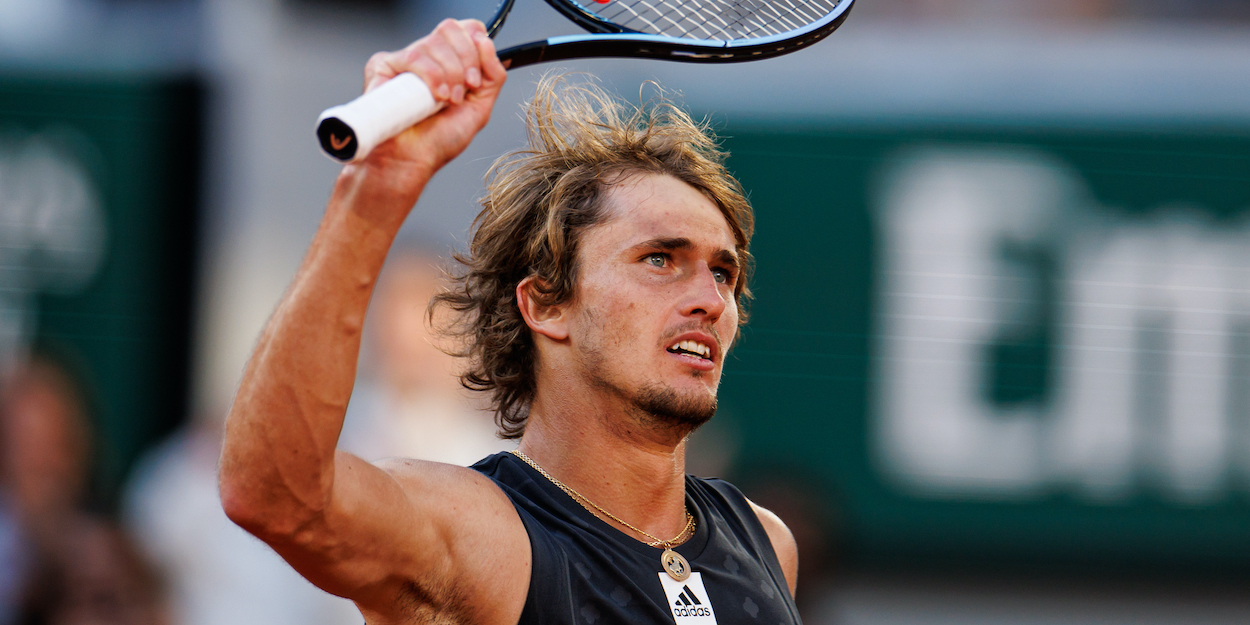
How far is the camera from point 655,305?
2.95 metres

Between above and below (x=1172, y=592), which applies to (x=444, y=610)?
Answer: above

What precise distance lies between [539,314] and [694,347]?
0.46m

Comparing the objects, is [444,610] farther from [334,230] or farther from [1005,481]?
[1005,481]

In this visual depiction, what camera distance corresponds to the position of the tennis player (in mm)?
2127

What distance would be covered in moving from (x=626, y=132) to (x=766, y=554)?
1237 mm

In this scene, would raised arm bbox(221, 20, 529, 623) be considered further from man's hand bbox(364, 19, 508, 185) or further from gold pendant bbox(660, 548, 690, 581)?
gold pendant bbox(660, 548, 690, 581)

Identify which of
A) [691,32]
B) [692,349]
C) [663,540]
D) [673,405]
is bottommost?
[663,540]

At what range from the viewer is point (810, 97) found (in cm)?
895

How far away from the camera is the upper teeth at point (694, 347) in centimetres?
293

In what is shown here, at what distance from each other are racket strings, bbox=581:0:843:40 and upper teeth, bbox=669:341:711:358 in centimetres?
78

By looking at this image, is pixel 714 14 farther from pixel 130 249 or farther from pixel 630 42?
pixel 130 249

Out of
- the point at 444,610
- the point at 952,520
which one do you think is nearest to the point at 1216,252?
the point at 952,520

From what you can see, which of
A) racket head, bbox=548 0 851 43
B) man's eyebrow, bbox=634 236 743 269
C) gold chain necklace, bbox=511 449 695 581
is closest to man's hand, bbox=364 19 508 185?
racket head, bbox=548 0 851 43

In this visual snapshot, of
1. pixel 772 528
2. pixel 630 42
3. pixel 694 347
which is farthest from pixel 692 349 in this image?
pixel 772 528
